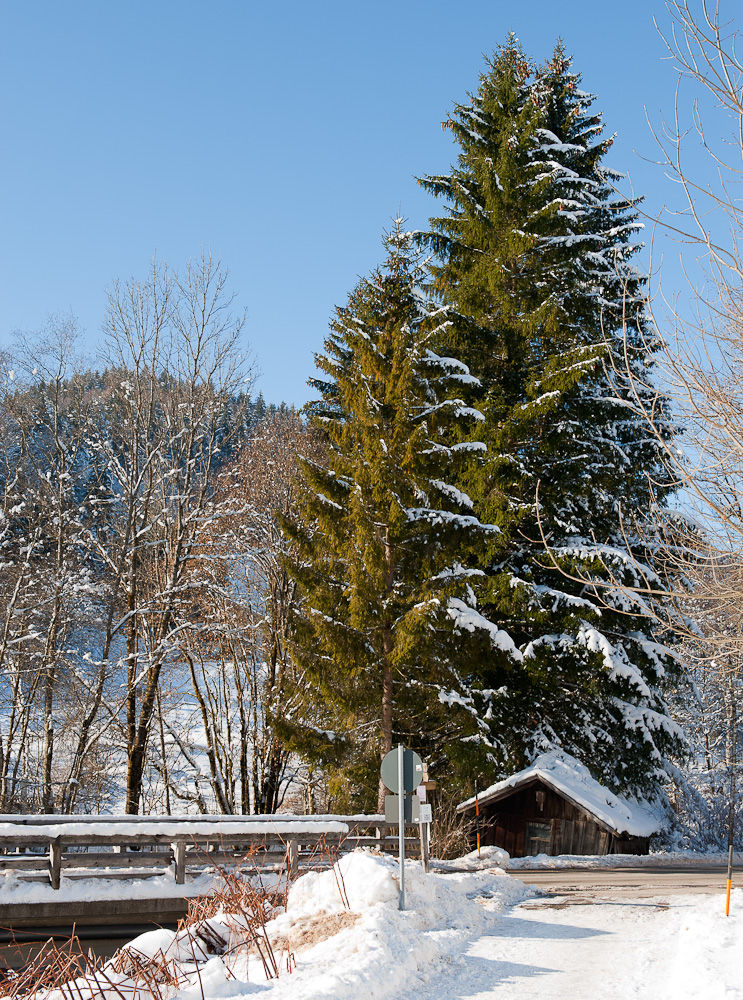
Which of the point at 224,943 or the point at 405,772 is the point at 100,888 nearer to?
the point at 224,943

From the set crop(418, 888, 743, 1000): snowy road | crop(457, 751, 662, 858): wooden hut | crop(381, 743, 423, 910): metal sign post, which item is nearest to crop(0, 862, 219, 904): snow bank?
crop(381, 743, 423, 910): metal sign post

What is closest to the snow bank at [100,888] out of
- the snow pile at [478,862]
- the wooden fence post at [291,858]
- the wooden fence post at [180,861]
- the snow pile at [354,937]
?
the wooden fence post at [180,861]

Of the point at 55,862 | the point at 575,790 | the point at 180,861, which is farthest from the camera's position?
the point at 575,790

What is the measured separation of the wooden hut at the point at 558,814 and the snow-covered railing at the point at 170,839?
187 inches

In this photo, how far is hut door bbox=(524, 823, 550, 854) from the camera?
2262 cm

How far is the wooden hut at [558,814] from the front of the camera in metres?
20.7

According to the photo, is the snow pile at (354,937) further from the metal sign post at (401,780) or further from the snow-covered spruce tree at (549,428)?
the snow-covered spruce tree at (549,428)

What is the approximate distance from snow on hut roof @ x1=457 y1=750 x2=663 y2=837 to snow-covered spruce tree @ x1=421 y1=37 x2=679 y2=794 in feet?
2.37

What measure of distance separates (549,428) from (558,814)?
1073cm

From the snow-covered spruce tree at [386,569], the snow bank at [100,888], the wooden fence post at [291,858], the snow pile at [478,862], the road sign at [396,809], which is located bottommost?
the snow pile at [478,862]

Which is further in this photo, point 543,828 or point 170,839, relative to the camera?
point 543,828

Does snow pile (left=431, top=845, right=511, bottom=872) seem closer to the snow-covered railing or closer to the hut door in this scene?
the snow-covered railing

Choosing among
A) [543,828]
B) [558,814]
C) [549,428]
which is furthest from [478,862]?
[549,428]

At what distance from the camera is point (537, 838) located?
75.0ft
